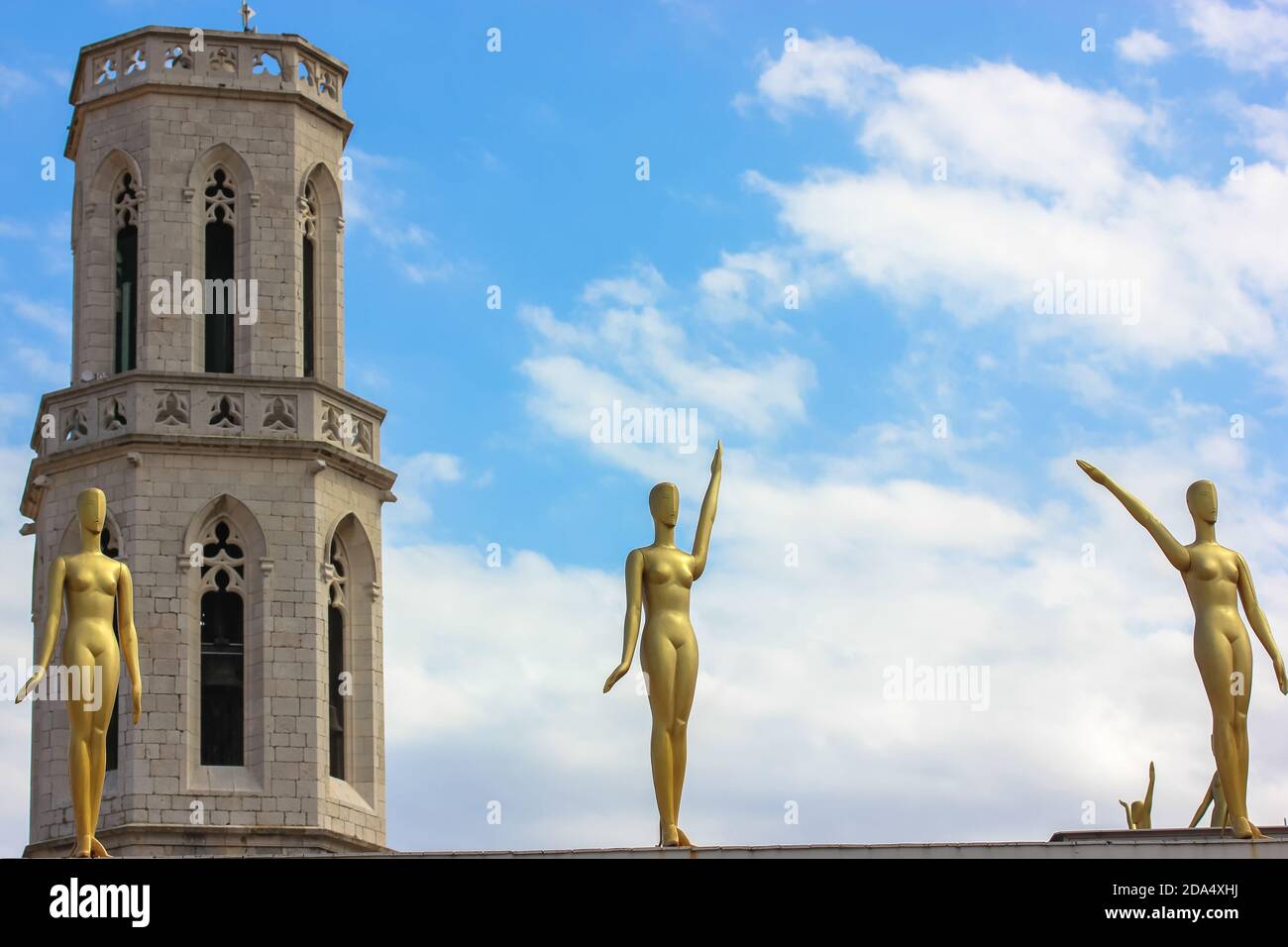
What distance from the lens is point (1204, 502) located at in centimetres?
3347

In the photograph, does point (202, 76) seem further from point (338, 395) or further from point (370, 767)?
point (370, 767)

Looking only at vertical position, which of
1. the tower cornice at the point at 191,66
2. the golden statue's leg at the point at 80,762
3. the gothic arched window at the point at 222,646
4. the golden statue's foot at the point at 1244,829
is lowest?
the golden statue's foot at the point at 1244,829

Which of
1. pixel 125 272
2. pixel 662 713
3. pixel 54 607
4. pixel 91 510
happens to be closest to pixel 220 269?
pixel 125 272

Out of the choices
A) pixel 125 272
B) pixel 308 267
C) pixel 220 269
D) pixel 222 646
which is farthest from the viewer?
pixel 308 267

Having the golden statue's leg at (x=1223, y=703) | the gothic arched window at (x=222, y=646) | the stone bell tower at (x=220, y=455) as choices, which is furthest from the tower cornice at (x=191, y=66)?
the golden statue's leg at (x=1223, y=703)

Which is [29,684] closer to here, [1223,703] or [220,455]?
[1223,703]

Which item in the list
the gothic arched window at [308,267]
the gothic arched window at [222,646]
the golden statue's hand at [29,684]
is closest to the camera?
the golden statue's hand at [29,684]

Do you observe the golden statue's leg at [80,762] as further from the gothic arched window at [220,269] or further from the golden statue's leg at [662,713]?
the gothic arched window at [220,269]

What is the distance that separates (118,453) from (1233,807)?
73.6ft

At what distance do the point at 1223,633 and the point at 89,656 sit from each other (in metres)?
12.6

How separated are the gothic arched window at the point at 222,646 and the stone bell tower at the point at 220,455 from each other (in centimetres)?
4

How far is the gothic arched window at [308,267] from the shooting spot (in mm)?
50469
